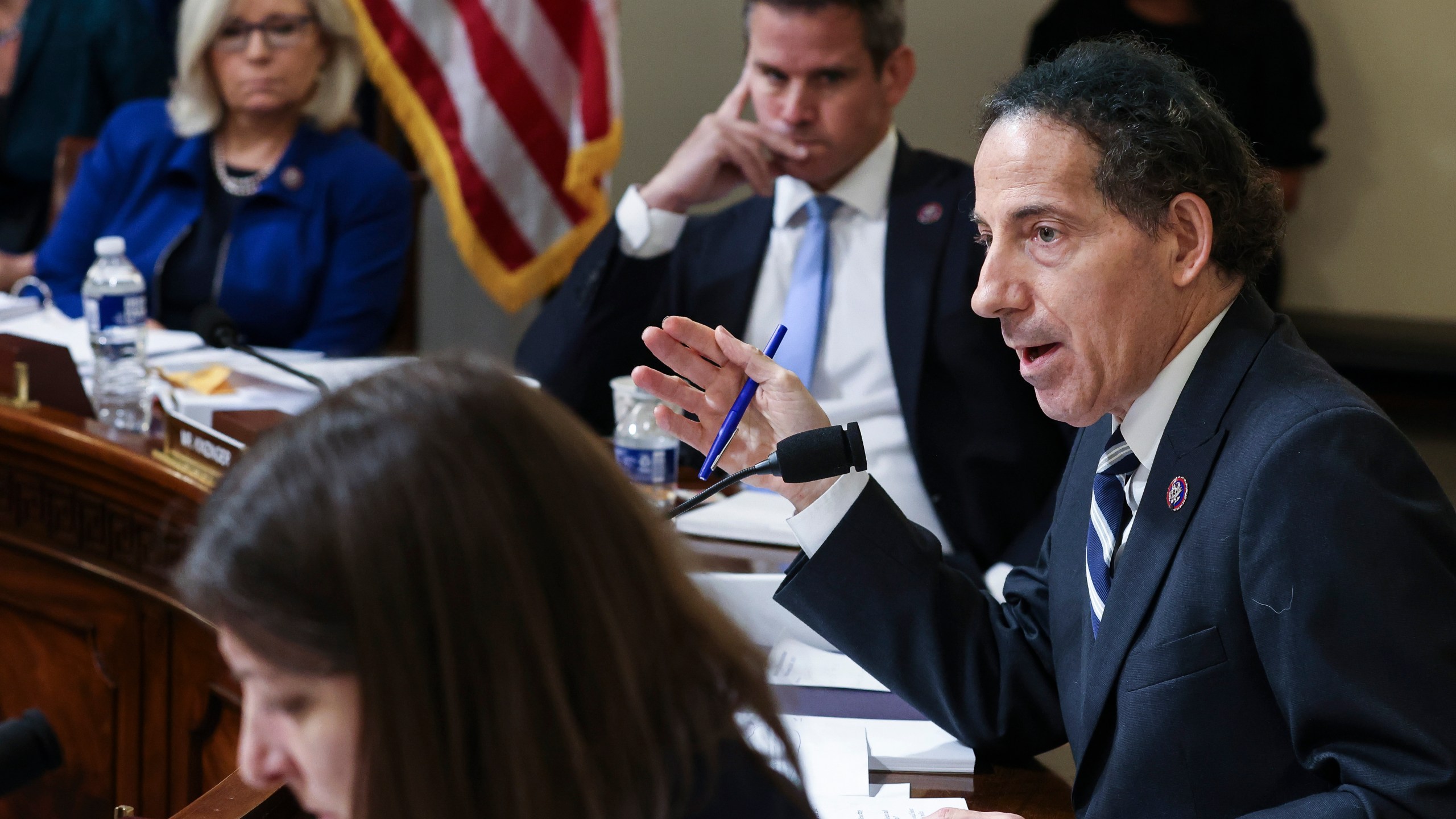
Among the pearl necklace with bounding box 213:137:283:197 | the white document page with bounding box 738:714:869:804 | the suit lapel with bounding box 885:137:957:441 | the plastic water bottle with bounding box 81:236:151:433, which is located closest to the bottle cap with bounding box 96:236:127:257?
the plastic water bottle with bounding box 81:236:151:433

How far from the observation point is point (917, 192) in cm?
233

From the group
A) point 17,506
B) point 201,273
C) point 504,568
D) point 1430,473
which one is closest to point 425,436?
point 504,568

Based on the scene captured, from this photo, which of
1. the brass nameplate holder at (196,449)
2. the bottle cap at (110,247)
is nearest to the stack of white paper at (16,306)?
the bottle cap at (110,247)

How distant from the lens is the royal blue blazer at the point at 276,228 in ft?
9.81

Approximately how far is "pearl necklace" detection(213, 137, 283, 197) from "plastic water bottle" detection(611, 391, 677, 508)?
138 cm

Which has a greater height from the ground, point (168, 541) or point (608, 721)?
point (608, 721)

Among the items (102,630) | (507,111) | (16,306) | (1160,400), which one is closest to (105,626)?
(102,630)

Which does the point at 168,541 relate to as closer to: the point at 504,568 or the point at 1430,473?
the point at 504,568

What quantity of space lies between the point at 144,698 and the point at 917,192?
4.59ft

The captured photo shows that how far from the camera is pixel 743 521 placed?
6.24ft

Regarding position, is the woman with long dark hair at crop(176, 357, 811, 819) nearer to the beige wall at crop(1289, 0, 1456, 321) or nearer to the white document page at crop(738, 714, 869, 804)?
the white document page at crop(738, 714, 869, 804)

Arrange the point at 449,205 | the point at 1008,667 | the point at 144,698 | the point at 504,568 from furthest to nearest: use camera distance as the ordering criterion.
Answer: the point at 449,205 → the point at 144,698 → the point at 1008,667 → the point at 504,568

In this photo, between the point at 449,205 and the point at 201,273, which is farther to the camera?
the point at 449,205

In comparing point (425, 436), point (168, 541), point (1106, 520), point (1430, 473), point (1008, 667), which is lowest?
point (168, 541)
